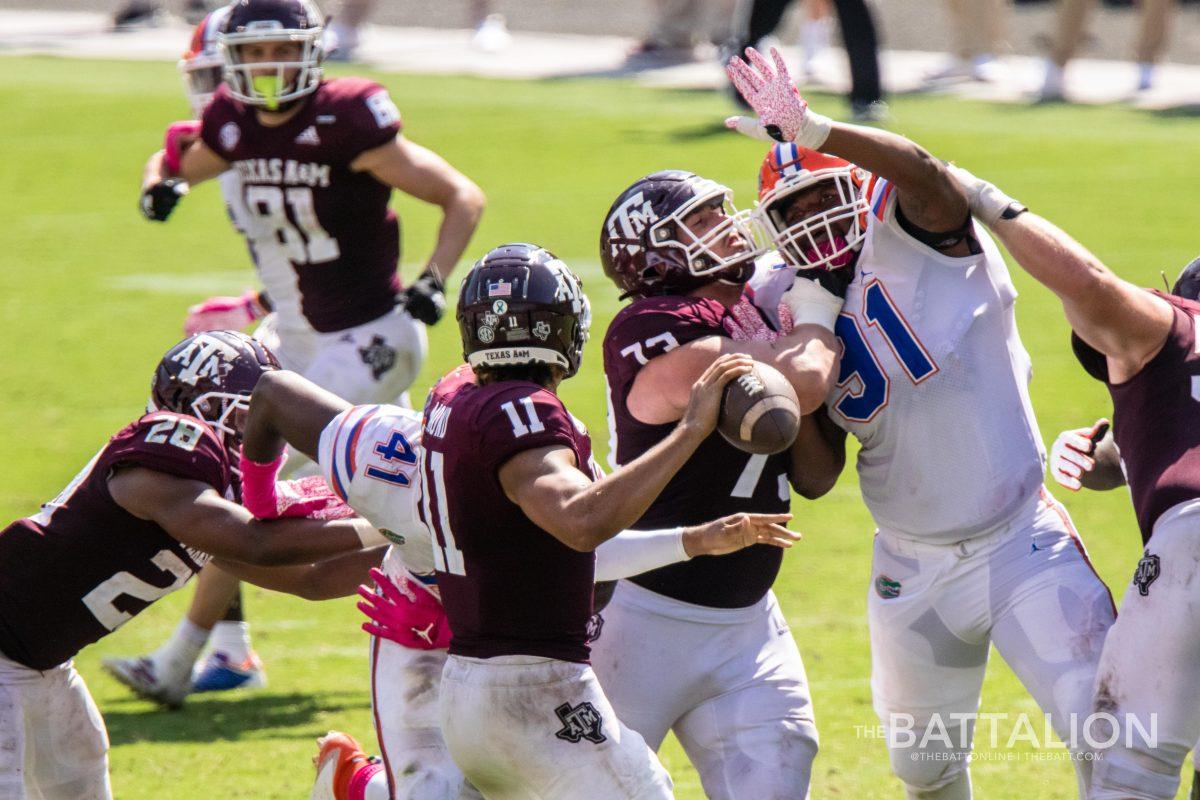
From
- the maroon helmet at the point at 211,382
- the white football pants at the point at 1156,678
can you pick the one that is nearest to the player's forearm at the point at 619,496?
the white football pants at the point at 1156,678

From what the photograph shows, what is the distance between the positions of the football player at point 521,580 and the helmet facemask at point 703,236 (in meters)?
0.67

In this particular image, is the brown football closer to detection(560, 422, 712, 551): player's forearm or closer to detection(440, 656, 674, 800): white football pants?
detection(560, 422, 712, 551): player's forearm

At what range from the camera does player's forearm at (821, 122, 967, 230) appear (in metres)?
4.24

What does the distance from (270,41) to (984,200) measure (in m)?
3.21

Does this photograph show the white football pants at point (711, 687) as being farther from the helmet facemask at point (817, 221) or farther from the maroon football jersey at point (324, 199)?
the maroon football jersey at point (324, 199)

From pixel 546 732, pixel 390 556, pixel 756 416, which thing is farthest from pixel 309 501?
pixel 756 416

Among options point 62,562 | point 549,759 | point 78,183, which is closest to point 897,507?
point 549,759

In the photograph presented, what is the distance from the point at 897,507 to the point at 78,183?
36.3 feet

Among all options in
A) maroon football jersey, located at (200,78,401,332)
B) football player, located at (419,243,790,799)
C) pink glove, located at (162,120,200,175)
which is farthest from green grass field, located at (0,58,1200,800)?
pink glove, located at (162,120,200,175)

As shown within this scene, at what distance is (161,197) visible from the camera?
7059 mm

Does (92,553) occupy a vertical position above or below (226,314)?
above

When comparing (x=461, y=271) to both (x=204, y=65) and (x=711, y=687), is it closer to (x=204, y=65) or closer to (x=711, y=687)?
(x=204, y=65)

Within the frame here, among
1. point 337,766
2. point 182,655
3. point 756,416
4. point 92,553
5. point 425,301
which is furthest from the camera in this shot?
point 425,301

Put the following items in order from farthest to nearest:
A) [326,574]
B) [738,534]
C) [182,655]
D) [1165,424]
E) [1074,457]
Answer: [182,655], [1074,457], [326,574], [1165,424], [738,534]
